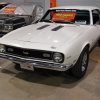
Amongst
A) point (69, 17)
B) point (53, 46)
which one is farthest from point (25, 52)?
point (69, 17)

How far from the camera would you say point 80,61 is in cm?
301

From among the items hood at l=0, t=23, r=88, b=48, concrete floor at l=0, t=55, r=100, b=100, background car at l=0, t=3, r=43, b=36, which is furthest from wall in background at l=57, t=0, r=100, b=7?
concrete floor at l=0, t=55, r=100, b=100

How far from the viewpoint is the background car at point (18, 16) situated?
4727mm

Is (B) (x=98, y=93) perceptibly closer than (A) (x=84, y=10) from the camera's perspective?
Yes

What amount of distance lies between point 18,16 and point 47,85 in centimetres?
312

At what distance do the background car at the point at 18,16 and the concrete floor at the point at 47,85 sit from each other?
1.56 meters

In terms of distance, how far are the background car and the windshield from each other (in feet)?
3.22

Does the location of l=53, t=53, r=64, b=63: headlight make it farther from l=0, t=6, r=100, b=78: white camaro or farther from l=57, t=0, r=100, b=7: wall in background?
l=57, t=0, r=100, b=7: wall in background

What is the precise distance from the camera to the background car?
4.73m

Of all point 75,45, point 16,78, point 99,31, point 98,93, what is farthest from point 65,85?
point 99,31

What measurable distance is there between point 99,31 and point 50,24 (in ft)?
4.30

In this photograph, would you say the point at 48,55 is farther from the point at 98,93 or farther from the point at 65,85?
the point at 98,93

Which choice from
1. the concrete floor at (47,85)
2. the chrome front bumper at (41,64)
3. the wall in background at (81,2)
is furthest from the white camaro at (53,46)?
the wall in background at (81,2)

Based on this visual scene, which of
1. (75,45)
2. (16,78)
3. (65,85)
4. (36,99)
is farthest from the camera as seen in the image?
(16,78)
